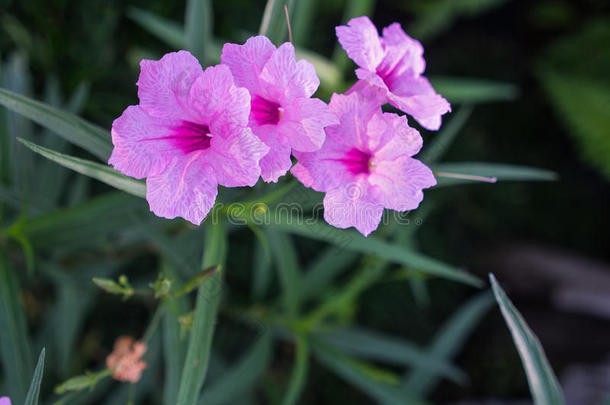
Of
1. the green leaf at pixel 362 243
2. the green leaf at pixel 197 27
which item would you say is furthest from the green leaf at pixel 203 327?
the green leaf at pixel 197 27

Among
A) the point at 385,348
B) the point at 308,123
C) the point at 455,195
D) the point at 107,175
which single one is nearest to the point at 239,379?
the point at 385,348

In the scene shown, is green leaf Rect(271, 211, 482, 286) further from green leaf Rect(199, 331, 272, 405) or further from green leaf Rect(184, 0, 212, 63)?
green leaf Rect(199, 331, 272, 405)

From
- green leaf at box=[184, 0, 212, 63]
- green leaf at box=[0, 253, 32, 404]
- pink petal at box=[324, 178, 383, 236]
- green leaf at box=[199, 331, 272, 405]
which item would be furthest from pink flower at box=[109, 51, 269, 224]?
green leaf at box=[199, 331, 272, 405]

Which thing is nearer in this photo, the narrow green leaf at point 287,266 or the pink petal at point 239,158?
the pink petal at point 239,158

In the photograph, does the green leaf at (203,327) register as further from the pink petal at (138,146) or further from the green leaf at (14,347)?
the green leaf at (14,347)

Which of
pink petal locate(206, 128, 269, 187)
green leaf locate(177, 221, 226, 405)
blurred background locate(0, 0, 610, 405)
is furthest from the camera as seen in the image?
blurred background locate(0, 0, 610, 405)

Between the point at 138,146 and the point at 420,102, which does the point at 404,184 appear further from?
the point at 138,146

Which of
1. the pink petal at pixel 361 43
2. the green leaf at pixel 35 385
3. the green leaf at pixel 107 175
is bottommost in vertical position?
the green leaf at pixel 35 385

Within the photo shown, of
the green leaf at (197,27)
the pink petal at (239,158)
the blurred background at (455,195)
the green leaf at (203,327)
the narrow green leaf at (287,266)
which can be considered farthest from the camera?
the blurred background at (455,195)
